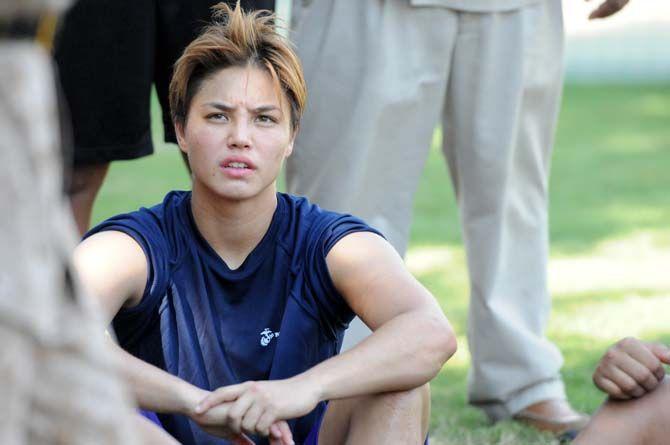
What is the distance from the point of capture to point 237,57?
136 inches

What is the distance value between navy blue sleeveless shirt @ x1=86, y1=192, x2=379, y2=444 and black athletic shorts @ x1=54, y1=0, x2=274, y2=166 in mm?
544

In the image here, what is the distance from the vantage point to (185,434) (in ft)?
10.7

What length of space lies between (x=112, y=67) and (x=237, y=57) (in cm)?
49

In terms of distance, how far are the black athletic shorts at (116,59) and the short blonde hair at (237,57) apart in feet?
0.93

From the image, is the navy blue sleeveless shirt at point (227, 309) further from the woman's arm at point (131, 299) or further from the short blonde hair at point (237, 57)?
the short blonde hair at point (237, 57)

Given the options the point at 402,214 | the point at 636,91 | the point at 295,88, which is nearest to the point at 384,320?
the point at 295,88

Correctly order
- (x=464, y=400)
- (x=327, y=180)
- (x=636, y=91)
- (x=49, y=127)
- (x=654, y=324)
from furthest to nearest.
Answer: (x=636, y=91), (x=654, y=324), (x=464, y=400), (x=327, y=180), (x=49, y=127)

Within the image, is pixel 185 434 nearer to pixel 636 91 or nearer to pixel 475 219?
pixel 475 219

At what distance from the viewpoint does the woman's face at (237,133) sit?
3.30 m

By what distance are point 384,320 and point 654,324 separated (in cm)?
248

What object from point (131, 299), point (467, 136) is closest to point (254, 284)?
point (131, 299)

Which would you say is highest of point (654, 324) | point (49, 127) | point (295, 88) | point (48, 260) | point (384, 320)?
point (49, 127)

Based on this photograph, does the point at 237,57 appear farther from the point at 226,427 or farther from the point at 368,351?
the point at 226,427

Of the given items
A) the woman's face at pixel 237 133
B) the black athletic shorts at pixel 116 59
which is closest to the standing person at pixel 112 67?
the black athletic shorts at pixel 116 59
